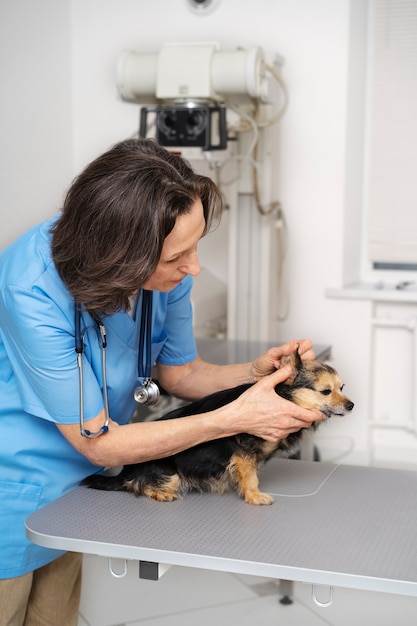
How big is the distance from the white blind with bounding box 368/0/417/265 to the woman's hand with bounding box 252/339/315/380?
6.91 ft

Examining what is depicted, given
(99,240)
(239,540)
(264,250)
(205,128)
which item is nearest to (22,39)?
(205,128)

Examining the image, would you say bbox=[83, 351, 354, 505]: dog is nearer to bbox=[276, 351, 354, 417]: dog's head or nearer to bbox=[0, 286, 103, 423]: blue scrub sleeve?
bbox=[276, 351, 354, 417]: dog's head

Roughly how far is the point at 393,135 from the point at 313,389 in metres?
2.33

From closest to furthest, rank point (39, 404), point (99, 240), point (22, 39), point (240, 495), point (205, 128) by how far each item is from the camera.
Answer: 1. point (99, 240)
2. point (39, 404)
3. point (240, 495)
4. point (205, 128)
5. point (22, 39)

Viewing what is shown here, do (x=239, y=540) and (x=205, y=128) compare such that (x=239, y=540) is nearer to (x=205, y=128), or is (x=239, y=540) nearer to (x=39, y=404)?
(x=39, y=404)

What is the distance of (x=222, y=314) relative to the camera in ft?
11.0

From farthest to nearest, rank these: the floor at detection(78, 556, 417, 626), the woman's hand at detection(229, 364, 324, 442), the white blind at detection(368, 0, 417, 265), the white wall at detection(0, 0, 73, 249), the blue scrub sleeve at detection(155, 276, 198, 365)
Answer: the white blind at detection(368, 0, 417, 265) < the white wall at detection(0, 0, 73, 249) < the floor at detection(78, 556, 417, 626) < the blue scrub sleeve at detection(155, 276, 198, 365) < the woman's hand at detection(229, 364, 324, 442)

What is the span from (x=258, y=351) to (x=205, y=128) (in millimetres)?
786

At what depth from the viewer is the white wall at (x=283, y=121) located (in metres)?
3.32

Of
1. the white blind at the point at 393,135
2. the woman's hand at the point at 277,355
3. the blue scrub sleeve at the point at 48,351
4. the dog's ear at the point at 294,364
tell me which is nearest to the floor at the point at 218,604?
the woman's hand at the point at 277,355

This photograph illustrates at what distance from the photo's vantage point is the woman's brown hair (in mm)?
1322

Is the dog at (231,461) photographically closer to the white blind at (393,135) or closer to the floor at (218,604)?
the floor at (218,604)

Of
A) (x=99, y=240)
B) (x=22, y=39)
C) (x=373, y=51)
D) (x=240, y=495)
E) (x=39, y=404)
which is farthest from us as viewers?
(x=373, y=51)

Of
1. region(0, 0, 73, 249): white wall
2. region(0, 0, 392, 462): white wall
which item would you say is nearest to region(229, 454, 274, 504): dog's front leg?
region(0, 0, 73, 249): white wall
